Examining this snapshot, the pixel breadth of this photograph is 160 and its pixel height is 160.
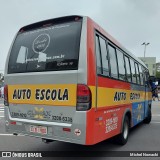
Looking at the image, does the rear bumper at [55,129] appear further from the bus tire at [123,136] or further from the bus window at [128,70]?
the bus window at [128,70]

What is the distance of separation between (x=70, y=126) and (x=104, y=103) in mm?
921

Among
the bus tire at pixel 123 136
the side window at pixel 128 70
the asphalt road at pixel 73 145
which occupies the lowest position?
the asphalt road at pixel 73 145

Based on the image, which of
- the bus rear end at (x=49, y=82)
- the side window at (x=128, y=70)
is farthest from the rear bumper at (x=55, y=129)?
the side window at (x=128, y=70)

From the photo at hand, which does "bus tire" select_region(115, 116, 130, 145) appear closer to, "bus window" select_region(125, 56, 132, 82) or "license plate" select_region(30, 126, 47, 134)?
"bus window" select_region(125, 56, 132, 82)

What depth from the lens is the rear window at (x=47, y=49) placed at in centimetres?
465

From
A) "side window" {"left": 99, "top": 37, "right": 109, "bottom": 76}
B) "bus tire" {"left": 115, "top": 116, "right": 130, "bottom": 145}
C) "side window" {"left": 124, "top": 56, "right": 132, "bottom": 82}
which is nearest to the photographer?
"side window" {"left": 99, "top": 37, "right": 109, "bottom": 76}

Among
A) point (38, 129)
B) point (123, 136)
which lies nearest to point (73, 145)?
point (123, 136)

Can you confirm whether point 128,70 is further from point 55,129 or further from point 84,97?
point 55,129

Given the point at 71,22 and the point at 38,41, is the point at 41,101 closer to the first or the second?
the point at 38,41

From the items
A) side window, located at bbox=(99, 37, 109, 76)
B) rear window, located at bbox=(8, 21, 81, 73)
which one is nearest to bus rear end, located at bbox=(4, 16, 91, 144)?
rear window, located at bbox=(8, 21, 81, 73)

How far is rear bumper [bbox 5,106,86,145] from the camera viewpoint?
14.3ft

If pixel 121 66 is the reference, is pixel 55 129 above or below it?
below

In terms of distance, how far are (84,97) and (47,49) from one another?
54.4 inches

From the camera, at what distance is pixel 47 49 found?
4.98 m
